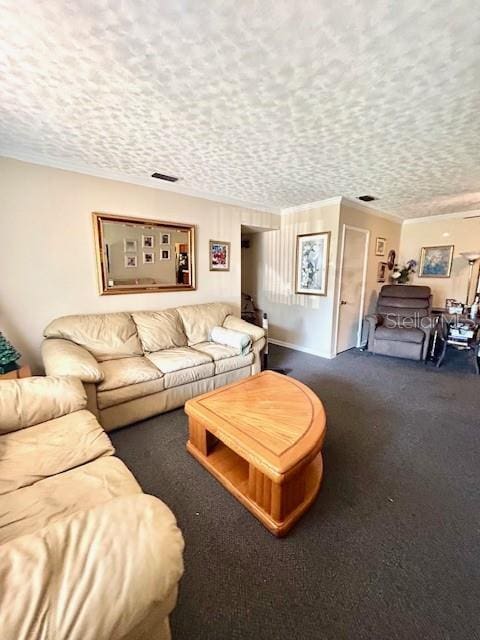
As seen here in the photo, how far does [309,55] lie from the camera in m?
1.30

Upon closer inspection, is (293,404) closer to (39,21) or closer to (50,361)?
(50,361)

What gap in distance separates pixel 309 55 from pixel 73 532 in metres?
1.96

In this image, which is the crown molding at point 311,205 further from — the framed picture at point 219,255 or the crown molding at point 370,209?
the framed picture at point 219,255

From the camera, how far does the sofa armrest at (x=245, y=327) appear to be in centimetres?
315

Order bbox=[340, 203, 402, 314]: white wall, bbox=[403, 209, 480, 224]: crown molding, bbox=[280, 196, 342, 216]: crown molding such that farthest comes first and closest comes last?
1. bbox=[403, 209, 480, 224]: crown molding
2. bbox=[340, 203, 402, 314]: white wall
3. bbox=[280, 196, 342, 216]: crown molding

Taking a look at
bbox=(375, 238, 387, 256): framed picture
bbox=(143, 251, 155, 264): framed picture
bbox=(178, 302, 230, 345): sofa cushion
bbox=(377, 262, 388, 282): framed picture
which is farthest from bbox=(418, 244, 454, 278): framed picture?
bbox=(143, 251, 155, 264): framed picture

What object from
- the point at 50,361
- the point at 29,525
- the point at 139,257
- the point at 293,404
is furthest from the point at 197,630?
the point at 139,257

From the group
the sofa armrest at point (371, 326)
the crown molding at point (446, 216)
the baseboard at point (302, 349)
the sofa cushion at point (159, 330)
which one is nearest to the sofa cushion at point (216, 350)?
the sofa cushion at point (159, 330)

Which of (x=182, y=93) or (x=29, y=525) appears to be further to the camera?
(x=182, y=93)

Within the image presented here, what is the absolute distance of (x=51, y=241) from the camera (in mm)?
2547

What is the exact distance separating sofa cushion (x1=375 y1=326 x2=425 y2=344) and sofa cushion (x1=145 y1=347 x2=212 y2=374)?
104 inches

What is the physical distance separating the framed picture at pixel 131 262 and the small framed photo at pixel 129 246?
7 cm

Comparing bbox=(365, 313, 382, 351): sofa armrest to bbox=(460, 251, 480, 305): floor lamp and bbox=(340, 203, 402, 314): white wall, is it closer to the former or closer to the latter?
bbox=(340, 203, 402, 314): white wall

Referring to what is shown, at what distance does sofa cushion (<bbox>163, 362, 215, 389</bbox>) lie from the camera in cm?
243
